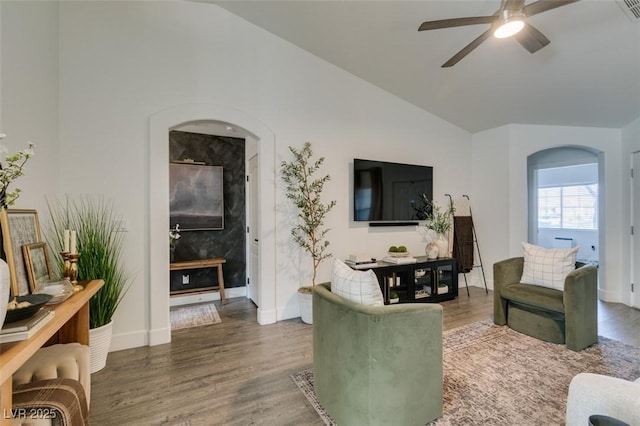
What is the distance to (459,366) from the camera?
2.37 metres

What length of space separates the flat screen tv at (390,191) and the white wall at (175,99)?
0.58 ft

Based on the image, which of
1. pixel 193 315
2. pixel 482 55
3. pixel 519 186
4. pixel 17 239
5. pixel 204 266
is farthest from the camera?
pixel 519 186

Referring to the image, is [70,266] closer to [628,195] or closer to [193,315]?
[193,315]

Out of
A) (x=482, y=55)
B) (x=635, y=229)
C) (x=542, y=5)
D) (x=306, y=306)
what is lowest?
(x=306, y=306)

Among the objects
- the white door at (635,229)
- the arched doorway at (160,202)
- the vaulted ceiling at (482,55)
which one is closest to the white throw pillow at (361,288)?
the arched doorway at (160,202)

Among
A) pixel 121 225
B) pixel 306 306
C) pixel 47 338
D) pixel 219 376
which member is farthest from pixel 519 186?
pixel 47 338

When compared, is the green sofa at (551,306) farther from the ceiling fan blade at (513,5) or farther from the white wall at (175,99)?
the ceiling fan blade at (513,5)

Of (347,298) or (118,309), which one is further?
(118,309)

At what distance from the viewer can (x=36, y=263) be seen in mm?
1812

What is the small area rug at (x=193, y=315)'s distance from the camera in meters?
3.38

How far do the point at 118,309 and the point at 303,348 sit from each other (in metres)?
1.84

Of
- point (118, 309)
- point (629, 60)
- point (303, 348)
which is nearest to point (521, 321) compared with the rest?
point (303, 348)

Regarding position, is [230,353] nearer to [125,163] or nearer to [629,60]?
[125,163]

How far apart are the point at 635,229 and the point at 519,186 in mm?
1426
